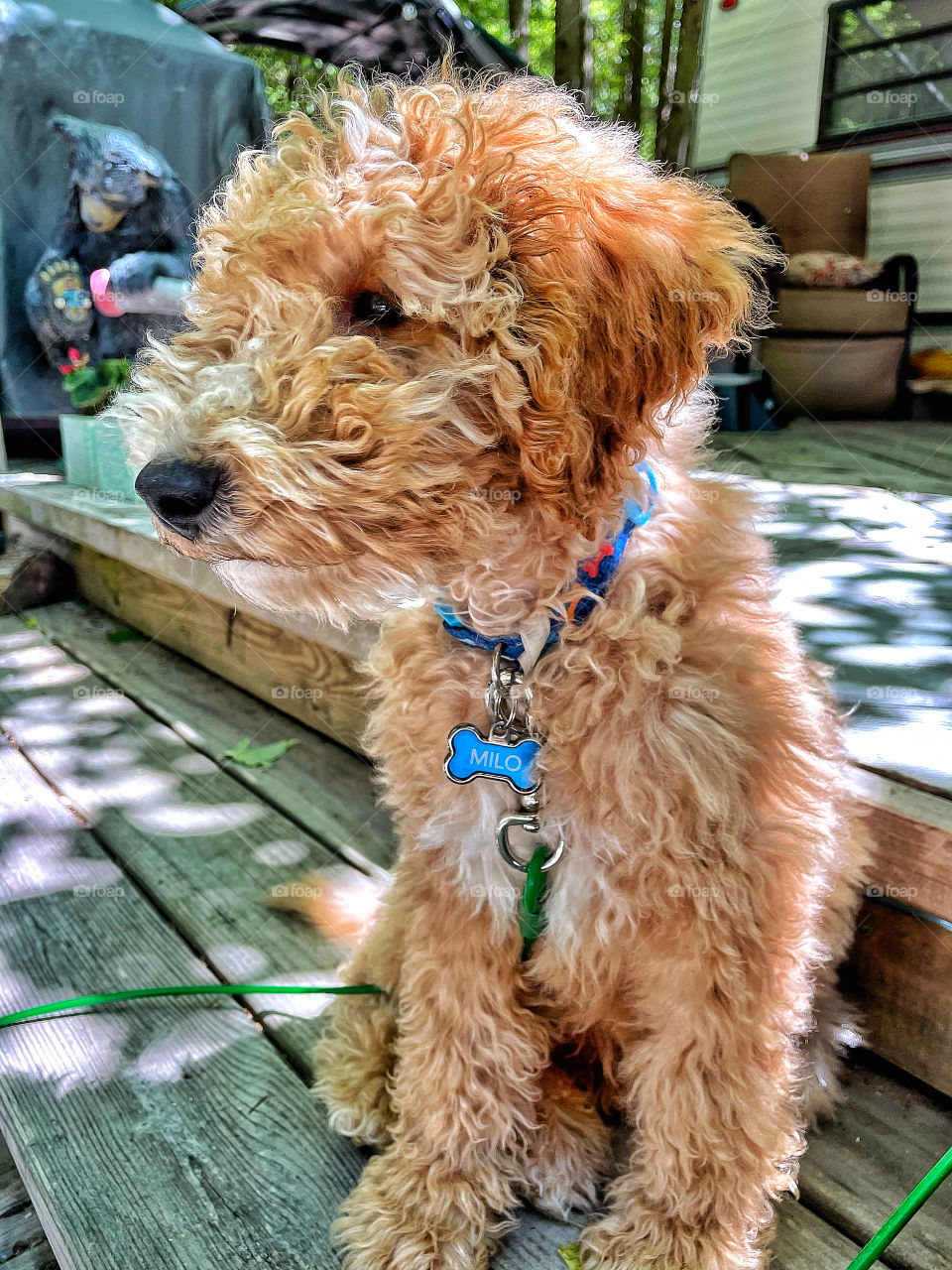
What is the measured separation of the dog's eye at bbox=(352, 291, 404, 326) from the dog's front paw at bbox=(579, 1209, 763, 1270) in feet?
4.70

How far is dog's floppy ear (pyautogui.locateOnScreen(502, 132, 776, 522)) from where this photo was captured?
3.84 ft

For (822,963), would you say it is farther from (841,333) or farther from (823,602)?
A: (841,333)

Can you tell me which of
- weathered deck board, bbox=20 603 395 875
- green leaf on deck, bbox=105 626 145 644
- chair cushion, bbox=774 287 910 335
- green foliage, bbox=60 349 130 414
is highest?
chair cushion, bbox=774 287 910 335

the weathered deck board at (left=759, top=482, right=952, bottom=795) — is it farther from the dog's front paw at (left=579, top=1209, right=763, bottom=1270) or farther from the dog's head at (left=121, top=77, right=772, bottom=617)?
the dog's front paw at (left=579, top=1209, right=763, bottom=1270)

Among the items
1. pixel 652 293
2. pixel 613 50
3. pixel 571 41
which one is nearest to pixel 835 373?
pixel 571 41

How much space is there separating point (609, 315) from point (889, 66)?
30.3ft

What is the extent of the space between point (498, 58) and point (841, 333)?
3.66m

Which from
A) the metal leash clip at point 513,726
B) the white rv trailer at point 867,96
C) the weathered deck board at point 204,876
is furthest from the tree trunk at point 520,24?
the metal leash clip at point 513,726

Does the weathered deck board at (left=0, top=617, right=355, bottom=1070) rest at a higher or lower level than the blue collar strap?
lower

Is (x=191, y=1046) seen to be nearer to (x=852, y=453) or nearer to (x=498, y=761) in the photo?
(x=498, y=761)

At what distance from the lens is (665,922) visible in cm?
137

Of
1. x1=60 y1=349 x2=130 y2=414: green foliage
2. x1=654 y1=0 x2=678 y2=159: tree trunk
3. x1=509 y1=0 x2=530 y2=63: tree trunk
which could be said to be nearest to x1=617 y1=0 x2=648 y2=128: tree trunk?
x1=654 y1=0 x2=678 y2=159: tree trunk

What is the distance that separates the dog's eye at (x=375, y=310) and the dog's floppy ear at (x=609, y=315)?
18 cm

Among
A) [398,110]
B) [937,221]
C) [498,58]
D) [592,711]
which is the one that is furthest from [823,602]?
[937,221]
